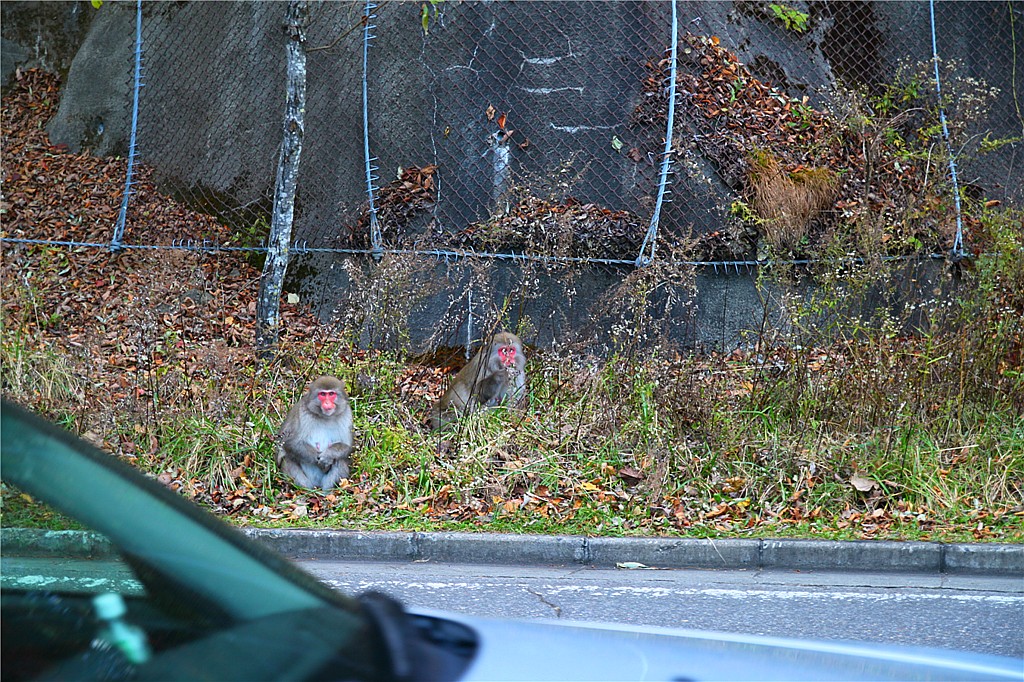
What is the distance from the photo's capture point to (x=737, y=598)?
5641 millimetres

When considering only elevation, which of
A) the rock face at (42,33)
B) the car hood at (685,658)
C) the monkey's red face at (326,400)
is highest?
the rock face at (42,33)

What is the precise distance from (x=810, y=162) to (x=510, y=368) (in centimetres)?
543

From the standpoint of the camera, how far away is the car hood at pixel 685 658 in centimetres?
189

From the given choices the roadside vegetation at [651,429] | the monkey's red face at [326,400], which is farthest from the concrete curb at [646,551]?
the monkey's red face at [326,400]

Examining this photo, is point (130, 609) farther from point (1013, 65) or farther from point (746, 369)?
point (1013, 65)

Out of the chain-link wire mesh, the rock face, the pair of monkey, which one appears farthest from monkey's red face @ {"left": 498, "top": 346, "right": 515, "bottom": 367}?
the rock face

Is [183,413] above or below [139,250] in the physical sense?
below

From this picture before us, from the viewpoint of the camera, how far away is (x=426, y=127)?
475 inches

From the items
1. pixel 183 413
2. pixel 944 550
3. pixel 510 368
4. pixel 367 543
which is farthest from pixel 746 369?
pixel 183 413

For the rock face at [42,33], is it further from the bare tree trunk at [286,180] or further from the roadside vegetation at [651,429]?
the roadside vegetation at [651,429]

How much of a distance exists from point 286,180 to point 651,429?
448cm

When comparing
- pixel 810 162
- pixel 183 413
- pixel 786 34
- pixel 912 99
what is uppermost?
pixel 786 34

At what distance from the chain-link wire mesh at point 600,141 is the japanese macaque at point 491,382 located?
1.52 m

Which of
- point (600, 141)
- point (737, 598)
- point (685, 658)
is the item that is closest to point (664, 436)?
point (737, 598)
